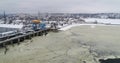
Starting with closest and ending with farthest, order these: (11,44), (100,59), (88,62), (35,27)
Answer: (88,62) → (100,59) → (11,44) → (35,27)

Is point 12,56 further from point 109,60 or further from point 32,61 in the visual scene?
point 109,60

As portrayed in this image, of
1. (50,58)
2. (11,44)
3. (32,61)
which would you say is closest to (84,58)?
(50,58)

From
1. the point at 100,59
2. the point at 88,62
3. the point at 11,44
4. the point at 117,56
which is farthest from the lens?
the point at 11,44

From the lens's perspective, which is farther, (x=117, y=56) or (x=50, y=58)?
(x=117, y=56)

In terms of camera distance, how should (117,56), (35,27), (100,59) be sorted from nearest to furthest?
1. (100,59)
2. (117,56)
3. (35,27)

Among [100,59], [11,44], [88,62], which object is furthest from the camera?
[11,44]

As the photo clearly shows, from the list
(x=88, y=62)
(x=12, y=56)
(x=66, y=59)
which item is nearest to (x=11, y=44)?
(x=12, y=56)

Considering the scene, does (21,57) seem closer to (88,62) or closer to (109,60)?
(88,62)

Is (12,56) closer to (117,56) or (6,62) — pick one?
(6,62)

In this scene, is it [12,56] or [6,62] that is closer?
[6,62]
